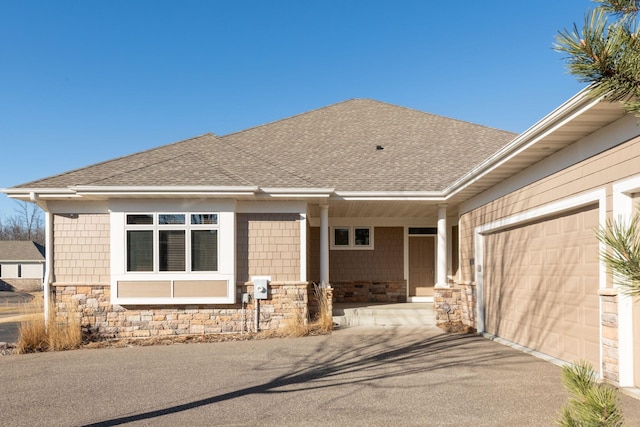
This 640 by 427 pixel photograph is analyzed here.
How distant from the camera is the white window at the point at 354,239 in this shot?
571 inches

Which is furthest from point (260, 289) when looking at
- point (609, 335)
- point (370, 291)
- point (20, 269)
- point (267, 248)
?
point (20, 269)

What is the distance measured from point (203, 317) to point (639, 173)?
8.01m

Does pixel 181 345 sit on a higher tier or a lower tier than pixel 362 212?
lower

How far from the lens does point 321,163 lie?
12844 mm

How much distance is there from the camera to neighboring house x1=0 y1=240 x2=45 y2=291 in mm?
37750

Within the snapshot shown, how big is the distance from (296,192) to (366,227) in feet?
15.7

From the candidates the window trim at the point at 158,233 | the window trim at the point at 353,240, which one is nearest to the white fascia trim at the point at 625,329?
the window trim at the point at 158,233

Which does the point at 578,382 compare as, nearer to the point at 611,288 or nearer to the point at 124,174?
the point at 611,288

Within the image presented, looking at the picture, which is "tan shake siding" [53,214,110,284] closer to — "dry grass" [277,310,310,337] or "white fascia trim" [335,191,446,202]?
"dry grass" [277,310,310,337]

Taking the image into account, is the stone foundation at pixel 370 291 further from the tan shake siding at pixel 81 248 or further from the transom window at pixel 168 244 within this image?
the tan shake siding at pixel 81 248

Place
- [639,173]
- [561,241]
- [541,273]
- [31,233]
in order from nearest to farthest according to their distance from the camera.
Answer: [639,173] → [561,241] → [541,273] → [31,233]

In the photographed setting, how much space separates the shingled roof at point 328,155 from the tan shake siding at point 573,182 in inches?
92.4

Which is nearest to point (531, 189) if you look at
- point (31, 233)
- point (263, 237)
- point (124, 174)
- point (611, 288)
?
point (611, 288)

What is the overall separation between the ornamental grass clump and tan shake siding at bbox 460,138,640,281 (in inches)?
159
